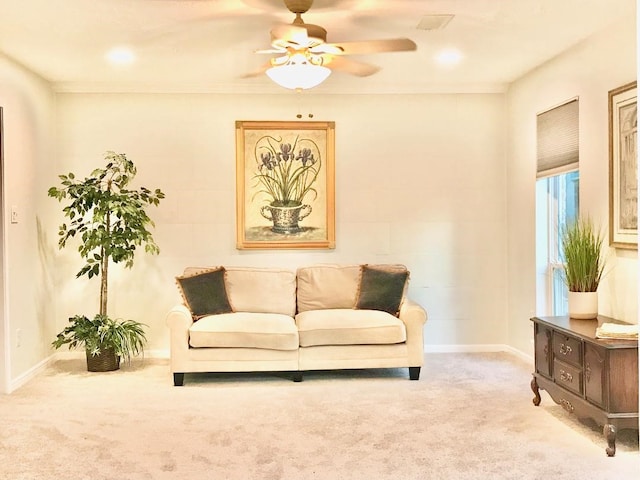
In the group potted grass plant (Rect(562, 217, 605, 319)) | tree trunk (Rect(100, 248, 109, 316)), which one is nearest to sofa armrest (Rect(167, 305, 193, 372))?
tree trunk (Rect(100, 248, 109, 316))

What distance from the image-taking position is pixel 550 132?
509 centimetres

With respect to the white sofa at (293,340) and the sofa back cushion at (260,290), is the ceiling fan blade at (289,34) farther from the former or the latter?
the sofa back cushion at (260,290)

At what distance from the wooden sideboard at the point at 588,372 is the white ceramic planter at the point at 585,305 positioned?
0.05 metres

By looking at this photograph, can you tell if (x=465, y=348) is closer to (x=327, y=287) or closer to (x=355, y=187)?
(x=327, y=287)

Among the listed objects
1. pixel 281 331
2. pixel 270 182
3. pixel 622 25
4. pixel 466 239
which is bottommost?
pixel 281 331

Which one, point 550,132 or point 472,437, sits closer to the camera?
point 472,437

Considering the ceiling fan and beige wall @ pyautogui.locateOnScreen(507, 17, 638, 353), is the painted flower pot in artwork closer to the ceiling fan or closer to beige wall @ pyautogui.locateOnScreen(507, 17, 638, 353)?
beige wall @ pyautogui.locateOnScreen(507, 17, 638, 353)

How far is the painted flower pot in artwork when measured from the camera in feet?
19.6

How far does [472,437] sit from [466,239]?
278 centimetres

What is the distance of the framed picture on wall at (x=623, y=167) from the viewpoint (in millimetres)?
3852

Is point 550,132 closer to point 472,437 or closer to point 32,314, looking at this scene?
point 472,437

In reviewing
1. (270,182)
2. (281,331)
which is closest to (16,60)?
(270,182)

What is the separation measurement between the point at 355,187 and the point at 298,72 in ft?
8.04

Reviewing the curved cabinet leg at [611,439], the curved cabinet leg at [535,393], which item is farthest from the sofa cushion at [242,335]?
the curved cabinet leg at [611,439]
